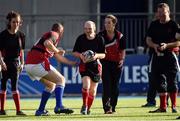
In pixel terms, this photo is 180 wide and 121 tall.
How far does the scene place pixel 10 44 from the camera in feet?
55.2

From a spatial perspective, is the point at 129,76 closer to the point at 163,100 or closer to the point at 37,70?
the point at 163,100

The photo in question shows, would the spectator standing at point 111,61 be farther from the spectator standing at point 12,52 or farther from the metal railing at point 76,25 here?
the metal railing at point 76,25

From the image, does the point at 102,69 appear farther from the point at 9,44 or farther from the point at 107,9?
the point at 107,9

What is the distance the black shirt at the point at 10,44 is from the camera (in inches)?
662

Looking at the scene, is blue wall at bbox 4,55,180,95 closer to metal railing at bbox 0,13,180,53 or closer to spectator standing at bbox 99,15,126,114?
metal railing at bbox 0,13,180,53

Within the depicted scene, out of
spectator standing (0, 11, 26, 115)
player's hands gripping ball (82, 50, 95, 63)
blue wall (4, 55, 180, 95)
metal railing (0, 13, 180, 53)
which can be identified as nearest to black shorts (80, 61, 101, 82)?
player's hands gripping ball (82, 50, 95, 63)

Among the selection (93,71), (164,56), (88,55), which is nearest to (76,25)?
(164,56)

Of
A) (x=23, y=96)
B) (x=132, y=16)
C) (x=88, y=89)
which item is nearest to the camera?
(x=88, y=89)

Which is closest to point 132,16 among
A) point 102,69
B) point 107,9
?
point 107,9

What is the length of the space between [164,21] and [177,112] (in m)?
1.86

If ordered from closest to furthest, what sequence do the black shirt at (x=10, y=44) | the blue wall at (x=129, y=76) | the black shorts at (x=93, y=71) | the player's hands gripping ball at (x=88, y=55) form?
1. the player's hands gripping ball at (x=88, y=55)
2. the black shorts at (x=93, y=71)
3. the black shirt at (x=10, y=44)
4. the blue wall at (x=129, y=76)

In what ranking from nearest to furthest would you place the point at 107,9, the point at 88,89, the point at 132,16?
the point at 88,89 < the point at 132,16 < the point at 107,9

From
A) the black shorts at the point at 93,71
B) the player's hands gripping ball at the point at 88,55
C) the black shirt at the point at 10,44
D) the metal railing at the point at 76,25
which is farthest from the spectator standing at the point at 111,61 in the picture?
the metal railing at the point at 76,25

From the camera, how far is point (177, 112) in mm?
16891
